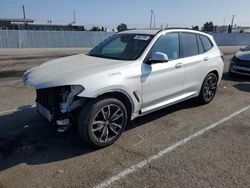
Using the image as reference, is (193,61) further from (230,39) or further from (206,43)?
(230,39)

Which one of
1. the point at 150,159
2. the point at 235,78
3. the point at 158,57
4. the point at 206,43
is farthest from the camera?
the point at 235,78

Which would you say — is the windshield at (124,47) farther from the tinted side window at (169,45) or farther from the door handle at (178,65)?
the door handle at (178,65)

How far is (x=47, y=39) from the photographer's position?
28.4 metres

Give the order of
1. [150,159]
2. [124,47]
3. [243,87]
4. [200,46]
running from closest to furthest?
[150,159] → [124,47] → [200,46] → [243,87]

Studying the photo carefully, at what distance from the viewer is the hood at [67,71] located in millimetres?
3572

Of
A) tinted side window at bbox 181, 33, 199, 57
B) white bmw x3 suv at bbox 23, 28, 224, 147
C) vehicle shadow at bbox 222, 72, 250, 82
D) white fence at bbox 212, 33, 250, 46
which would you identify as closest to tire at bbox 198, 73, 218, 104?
white bmw x3 suv at bbox 23, 28, 224, 147

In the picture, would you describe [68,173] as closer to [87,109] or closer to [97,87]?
[87,109]

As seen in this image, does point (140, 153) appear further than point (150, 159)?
Yes

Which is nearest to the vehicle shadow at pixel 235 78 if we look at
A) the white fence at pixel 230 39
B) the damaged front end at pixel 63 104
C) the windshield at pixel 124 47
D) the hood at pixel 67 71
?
the windshield at pixel 124 47

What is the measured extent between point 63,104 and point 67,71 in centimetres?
51

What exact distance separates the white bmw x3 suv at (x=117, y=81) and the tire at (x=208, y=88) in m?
0.33

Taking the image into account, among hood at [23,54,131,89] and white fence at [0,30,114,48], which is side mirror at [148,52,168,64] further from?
white fence at [0,30,114,48]

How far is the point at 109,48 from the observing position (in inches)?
200

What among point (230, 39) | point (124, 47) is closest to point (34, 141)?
point (124, 47)
